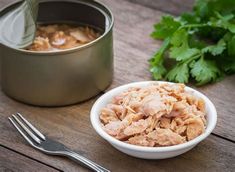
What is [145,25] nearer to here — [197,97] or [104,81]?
[104,81]

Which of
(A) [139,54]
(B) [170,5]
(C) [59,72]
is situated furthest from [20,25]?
(B) [170,5]

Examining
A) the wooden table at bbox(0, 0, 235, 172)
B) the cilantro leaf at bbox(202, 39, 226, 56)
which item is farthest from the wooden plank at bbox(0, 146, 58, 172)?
the cilantro leaf at bbox(202, 39, 226, 56)

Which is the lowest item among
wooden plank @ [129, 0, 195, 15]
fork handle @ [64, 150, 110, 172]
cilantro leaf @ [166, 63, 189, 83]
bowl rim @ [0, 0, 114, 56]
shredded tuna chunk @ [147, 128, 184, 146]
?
wooden plank @ [129, 0, 195, 15]

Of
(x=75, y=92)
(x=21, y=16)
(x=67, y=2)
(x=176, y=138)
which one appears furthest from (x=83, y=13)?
(x=176, y=138)

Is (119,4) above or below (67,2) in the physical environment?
below

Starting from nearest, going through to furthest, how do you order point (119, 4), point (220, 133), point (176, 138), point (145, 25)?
1. point (176, 138)
2. point (220, 133)
3. point (145, 25)
4. point (119, 4)

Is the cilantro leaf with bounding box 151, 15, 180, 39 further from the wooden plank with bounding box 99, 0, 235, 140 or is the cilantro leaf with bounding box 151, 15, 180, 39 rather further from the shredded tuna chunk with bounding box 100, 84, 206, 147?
the shredded tuna chunk with bounding box 100, 84, 206, 147

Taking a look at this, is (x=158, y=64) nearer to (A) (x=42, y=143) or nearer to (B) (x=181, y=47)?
(B) (x=181, y=47)
